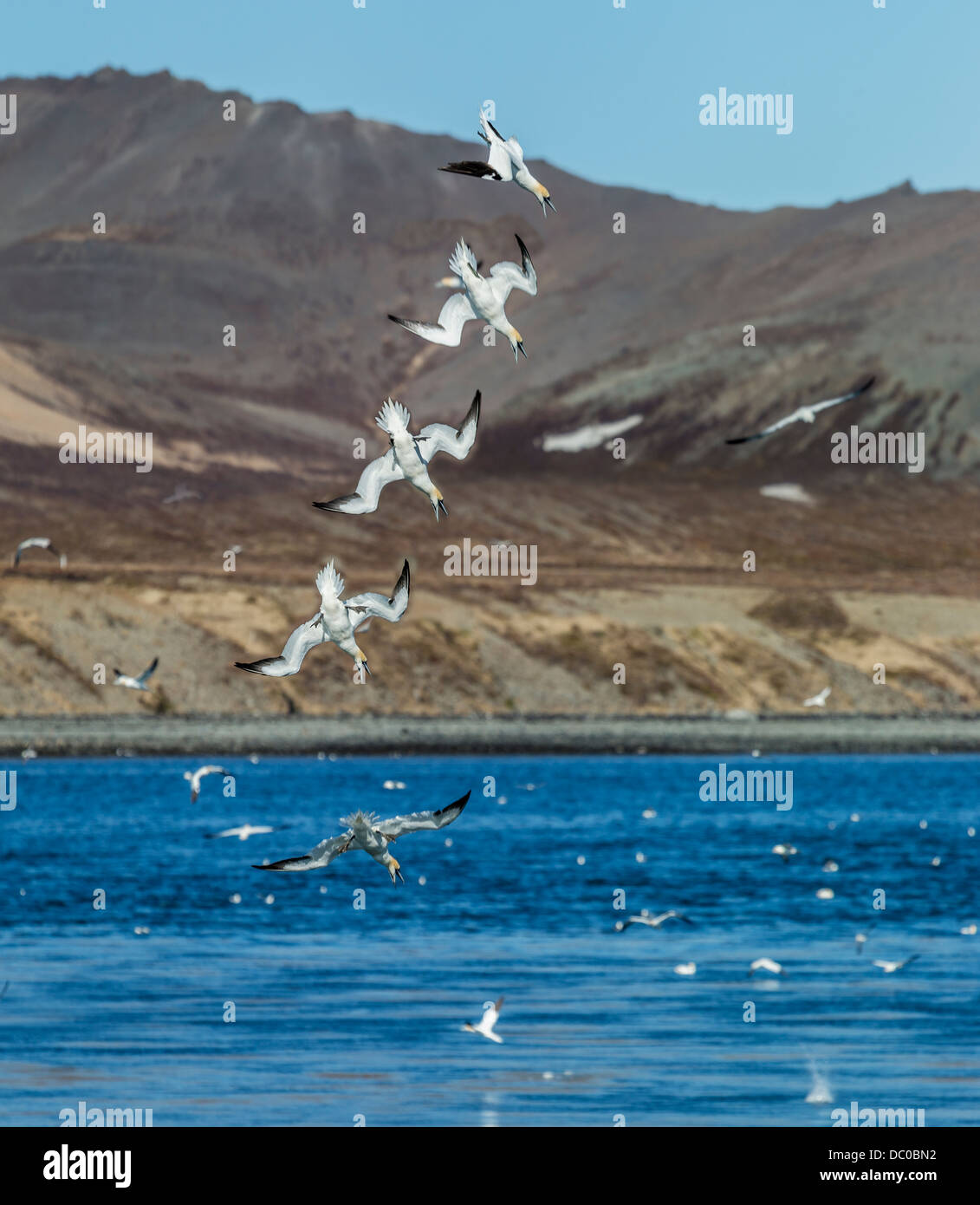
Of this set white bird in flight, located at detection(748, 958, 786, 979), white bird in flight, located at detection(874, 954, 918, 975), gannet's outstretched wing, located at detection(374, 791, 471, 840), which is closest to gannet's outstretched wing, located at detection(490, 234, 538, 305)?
gannet's outstretched wing, located at detection(374, 791, 471, 840)

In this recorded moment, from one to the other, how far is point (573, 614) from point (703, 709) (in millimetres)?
16776

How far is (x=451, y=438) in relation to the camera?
20.3 metres

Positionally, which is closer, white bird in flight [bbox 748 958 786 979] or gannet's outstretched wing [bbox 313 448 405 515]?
gannet's outstretched wing [bbox 313 448 405 515]

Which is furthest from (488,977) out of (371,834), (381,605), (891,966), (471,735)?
(471,735)

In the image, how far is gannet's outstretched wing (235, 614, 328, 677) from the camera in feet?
63.2

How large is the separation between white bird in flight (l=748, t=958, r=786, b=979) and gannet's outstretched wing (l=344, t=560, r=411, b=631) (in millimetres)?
15839

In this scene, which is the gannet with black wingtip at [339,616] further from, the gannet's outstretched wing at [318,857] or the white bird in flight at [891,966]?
the white bird in flight at [891,966]

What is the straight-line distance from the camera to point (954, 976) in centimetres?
3575

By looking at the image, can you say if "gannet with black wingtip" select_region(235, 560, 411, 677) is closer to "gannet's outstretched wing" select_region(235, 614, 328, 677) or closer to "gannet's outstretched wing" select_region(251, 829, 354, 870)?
"gannet's outstretched wing" select_region(235, 614, 328, 677)

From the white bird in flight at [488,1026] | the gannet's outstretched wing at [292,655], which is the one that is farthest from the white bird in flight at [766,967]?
the gannet's outstretched wing at [292,655]

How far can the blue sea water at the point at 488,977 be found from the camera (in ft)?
85.1

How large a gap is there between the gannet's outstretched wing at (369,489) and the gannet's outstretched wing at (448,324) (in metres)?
1.24

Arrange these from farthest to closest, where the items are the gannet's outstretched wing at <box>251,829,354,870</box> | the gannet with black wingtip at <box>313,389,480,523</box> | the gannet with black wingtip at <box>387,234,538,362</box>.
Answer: the gannet with black wingtip at <box>387,234,538,362</box>, the gannet with black wingtip at <box>313,389,480,523</box>, the gannet's outstretched wing at <box>251,829,354,870</box>
